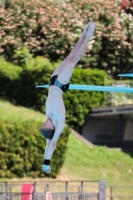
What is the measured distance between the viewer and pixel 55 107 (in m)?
7.34

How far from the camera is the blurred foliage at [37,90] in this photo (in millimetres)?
26344

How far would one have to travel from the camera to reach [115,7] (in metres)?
30.3

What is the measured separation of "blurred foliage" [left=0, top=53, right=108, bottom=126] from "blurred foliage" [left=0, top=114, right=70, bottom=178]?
526 cm

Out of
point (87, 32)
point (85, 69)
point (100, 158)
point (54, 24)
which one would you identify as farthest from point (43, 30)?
point (87, 32)

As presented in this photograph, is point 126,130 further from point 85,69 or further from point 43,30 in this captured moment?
point 43,30

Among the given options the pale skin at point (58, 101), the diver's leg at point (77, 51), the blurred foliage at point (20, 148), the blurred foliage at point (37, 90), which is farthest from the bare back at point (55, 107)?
the blurred foliage at point (37, 90)

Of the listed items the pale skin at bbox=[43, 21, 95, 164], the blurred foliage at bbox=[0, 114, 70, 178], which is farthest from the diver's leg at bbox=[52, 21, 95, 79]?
the blurred foliage at bbox=[0, 114, 70, 178]

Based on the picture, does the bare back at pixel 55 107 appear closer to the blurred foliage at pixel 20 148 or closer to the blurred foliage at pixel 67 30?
the blurred foliage at pixel 20 148

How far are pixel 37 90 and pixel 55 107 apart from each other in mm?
19012

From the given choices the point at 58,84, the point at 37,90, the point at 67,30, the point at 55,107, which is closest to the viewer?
the point at 55,107

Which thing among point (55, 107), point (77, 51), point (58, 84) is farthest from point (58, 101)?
point (77, 51)

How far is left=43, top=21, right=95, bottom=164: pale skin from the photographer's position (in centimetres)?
734

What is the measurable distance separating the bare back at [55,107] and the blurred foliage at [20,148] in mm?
13091

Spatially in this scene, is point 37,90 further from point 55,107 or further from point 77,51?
point 55,107
